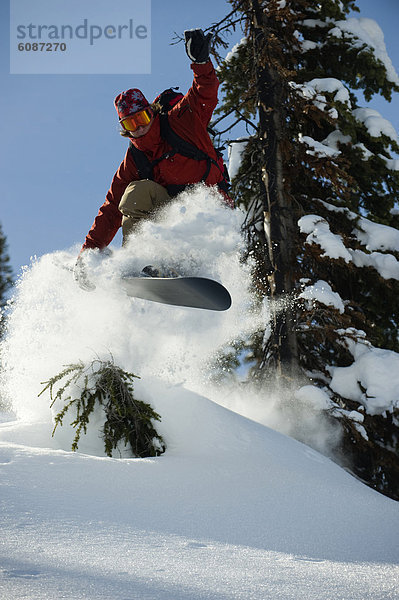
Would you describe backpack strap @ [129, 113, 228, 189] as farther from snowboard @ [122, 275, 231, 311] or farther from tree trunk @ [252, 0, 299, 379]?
tree trunk @ [252, 0, 299, 379]

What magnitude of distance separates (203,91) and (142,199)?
1.20 m

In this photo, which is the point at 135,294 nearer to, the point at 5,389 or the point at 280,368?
the point at 5,389

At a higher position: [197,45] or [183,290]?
[197,45]

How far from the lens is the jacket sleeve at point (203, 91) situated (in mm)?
4328

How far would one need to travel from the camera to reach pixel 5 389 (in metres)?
5.22

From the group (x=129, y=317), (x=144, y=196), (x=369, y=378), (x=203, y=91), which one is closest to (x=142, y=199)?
(x=144, y=196)

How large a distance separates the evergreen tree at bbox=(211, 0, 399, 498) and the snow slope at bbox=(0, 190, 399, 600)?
1495 millimetres

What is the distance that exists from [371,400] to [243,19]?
7.00 meters

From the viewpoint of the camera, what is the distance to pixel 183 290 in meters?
4.48

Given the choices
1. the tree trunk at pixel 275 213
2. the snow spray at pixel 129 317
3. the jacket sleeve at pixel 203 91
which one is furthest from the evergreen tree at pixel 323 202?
the jacket sleeve at pixel 203 91

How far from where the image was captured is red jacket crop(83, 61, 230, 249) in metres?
4.44

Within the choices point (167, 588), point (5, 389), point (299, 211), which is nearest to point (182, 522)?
point (167, 588)

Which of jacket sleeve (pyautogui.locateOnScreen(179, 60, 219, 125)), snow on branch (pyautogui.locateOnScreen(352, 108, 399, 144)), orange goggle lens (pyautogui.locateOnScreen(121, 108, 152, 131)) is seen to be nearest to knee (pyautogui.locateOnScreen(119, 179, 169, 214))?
orange goggle lens (pyautogui.locateOnScreen(121, 108, 152, 131))

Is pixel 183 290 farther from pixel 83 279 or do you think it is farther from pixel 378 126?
pixel 378 126
